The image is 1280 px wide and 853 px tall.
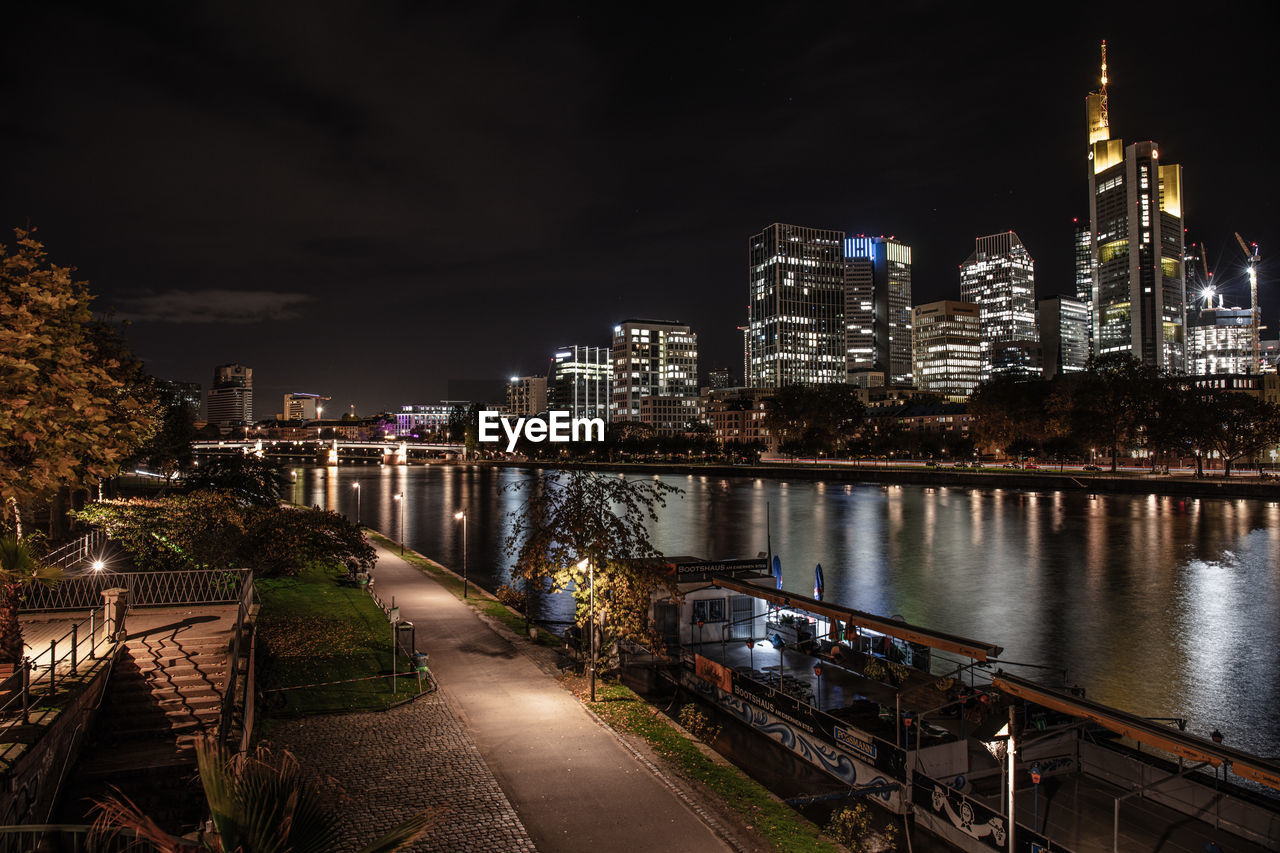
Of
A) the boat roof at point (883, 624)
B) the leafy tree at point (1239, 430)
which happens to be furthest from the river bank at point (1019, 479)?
the boat roof at point (883, 624)

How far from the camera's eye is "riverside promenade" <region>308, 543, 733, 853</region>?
458 inches

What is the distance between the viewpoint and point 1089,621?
114 feet

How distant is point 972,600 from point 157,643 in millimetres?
36134

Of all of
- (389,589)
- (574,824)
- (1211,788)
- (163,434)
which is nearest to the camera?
(574,824)

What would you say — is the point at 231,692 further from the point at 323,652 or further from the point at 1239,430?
the point at 1239,430

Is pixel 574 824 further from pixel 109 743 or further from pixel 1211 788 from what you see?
pixel 1211 788

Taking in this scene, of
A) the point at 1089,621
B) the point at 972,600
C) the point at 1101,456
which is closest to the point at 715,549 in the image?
the point at 972,600

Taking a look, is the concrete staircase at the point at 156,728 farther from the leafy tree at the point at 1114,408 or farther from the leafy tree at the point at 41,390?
the leafy tree at the point at 1114,408

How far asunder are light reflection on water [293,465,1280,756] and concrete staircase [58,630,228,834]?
8755 millimetres

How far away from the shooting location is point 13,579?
44.0 ft

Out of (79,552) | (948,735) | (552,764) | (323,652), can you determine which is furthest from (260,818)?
(79,552)

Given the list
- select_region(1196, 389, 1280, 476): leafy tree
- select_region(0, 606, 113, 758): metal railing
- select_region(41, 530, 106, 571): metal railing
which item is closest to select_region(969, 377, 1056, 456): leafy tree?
select_region(1196, 389, 1280, 476): leafy tree

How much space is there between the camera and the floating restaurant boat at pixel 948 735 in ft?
41.1

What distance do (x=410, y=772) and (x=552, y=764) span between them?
257cm
